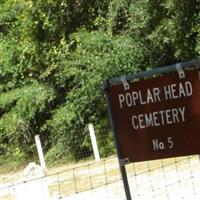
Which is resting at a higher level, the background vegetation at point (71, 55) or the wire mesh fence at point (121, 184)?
the background vegetation at point (71, 55)

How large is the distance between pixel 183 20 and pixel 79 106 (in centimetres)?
438

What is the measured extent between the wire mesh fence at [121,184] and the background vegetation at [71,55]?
443 centimetres

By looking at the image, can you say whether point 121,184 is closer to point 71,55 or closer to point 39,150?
point 39,150

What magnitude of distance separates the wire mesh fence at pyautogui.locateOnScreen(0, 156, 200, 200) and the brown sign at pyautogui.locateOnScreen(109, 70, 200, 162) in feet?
8.02

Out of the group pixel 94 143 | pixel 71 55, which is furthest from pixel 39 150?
pixel 71 55

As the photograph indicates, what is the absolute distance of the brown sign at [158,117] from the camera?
14.1ft

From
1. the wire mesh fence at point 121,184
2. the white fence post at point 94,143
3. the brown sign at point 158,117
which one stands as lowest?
the wire mesh fence at point 121,184

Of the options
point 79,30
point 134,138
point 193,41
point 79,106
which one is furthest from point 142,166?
point 134,138

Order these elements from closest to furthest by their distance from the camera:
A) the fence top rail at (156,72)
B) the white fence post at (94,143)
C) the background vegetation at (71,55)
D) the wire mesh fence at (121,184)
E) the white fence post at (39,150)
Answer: the fence top rail at (156,72) → the wire mesh fence at (121,184) → the background vegetation at (71,55) → the white fence post at (94,143) → the white fence post at (39,150)

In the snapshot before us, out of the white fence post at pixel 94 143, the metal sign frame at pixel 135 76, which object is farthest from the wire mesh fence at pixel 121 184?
the white fence post at pixel 94 143

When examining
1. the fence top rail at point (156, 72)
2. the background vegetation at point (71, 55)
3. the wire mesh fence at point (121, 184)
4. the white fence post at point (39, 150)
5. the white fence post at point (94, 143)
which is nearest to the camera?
the fence top rail at point (156, 72)

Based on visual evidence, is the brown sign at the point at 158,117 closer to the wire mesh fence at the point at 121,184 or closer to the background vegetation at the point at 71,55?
the wire mesh fence at the point at 121,184

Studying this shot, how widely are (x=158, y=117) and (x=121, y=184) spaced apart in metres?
7.24

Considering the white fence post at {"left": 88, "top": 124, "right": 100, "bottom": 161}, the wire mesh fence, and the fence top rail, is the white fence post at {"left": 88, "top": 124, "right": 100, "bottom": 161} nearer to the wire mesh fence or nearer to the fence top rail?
the wire mesh fence
